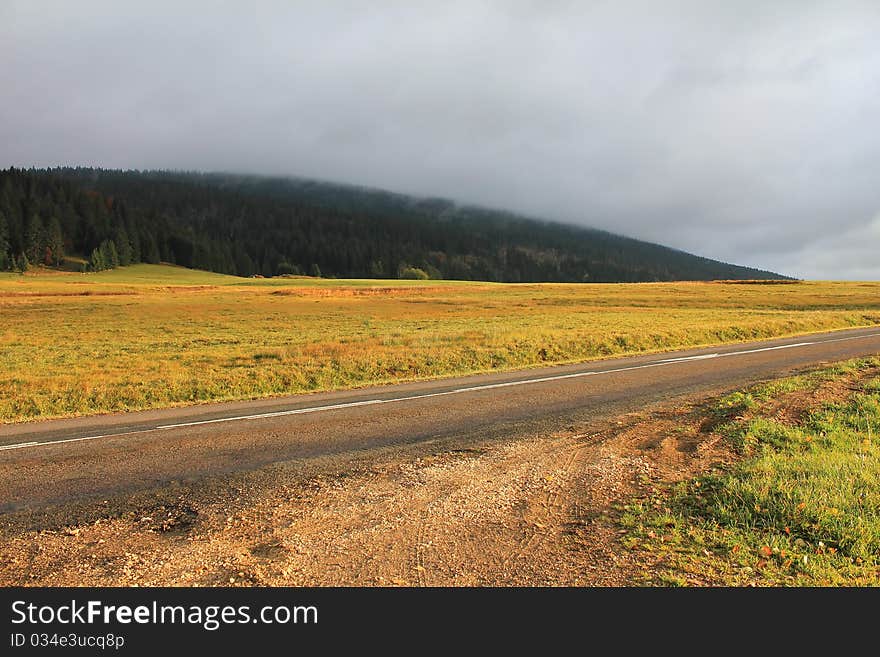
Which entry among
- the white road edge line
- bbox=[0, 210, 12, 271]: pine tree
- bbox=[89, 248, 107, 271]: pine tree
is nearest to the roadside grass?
the white road edge line

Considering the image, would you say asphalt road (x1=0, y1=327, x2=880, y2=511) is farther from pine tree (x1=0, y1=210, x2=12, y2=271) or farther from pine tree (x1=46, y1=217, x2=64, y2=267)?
pine tree (x1=46, y1=217, x2=64, y2=267)

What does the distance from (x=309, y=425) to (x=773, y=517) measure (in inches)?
311

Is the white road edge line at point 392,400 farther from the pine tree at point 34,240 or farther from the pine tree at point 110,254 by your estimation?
the pine tree at point 34,240

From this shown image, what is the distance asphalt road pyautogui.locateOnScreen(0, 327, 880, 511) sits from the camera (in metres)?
7.67

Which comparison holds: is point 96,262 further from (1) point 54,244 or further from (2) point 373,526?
(2) point 373,526

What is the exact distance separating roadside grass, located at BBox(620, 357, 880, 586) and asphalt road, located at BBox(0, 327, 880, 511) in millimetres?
3448

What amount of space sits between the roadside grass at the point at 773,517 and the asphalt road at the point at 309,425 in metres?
3.45

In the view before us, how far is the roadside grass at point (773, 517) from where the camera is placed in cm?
462

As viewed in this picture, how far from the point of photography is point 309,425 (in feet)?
34.8

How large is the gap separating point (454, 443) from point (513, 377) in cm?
820

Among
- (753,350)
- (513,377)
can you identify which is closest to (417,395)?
(513,377)

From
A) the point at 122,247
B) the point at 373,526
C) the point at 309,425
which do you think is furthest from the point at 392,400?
the point at 122,247

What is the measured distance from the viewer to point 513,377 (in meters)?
17.0

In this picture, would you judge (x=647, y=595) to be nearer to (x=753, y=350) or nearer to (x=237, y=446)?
(x=237, y=446)
